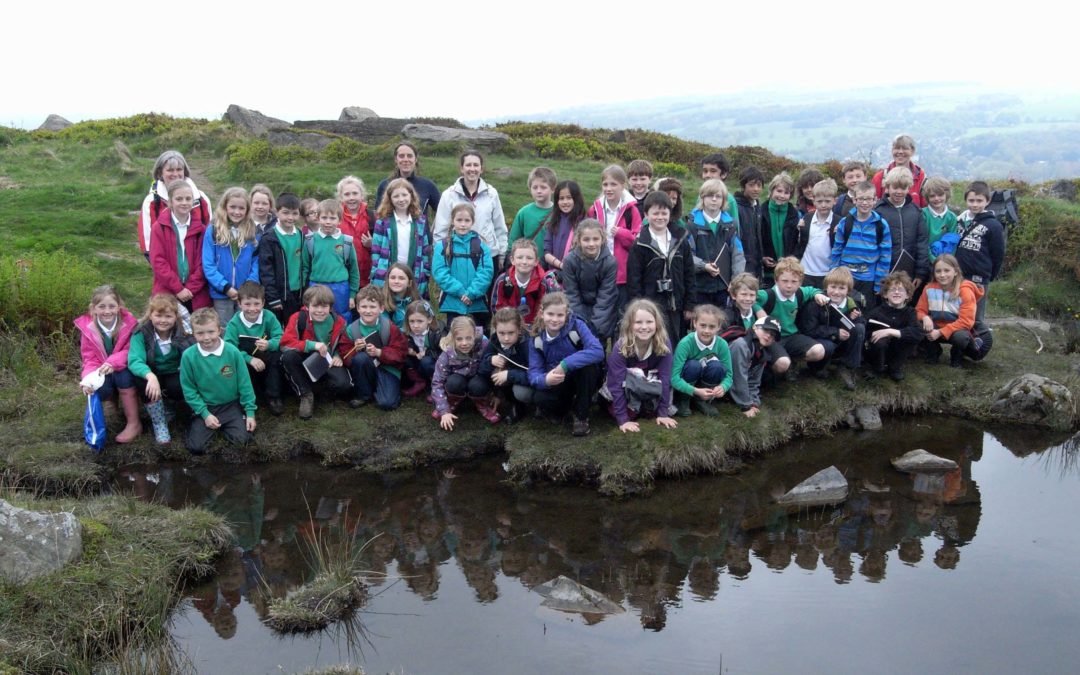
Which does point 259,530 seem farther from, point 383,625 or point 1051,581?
point 1051,581

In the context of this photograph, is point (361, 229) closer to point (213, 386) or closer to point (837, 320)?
point (213, 386)

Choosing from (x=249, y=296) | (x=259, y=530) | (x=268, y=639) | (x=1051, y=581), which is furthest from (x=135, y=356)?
(x=1051, y=581)

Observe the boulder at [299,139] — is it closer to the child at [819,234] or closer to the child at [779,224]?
the child at [779,224]

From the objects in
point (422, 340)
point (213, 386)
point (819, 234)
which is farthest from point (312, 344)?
point (819, 234)

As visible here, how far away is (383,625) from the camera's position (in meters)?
5.48

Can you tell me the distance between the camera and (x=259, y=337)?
8.37m

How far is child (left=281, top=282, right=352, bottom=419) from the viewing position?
8.27m

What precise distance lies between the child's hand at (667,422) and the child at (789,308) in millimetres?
1502

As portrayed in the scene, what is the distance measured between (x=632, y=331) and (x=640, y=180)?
2185mm

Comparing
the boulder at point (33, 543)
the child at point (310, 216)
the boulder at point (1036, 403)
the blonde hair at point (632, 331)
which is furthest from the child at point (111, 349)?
the boulder at point (1036, 403)

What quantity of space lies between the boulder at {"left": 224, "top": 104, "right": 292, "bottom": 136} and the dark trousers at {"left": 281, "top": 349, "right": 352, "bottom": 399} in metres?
17.9

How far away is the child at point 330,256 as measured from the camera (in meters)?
8.66

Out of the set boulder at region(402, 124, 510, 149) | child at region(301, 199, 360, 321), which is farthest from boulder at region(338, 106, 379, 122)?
child at region(301, 199, 360, 321)

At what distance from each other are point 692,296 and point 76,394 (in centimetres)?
661
